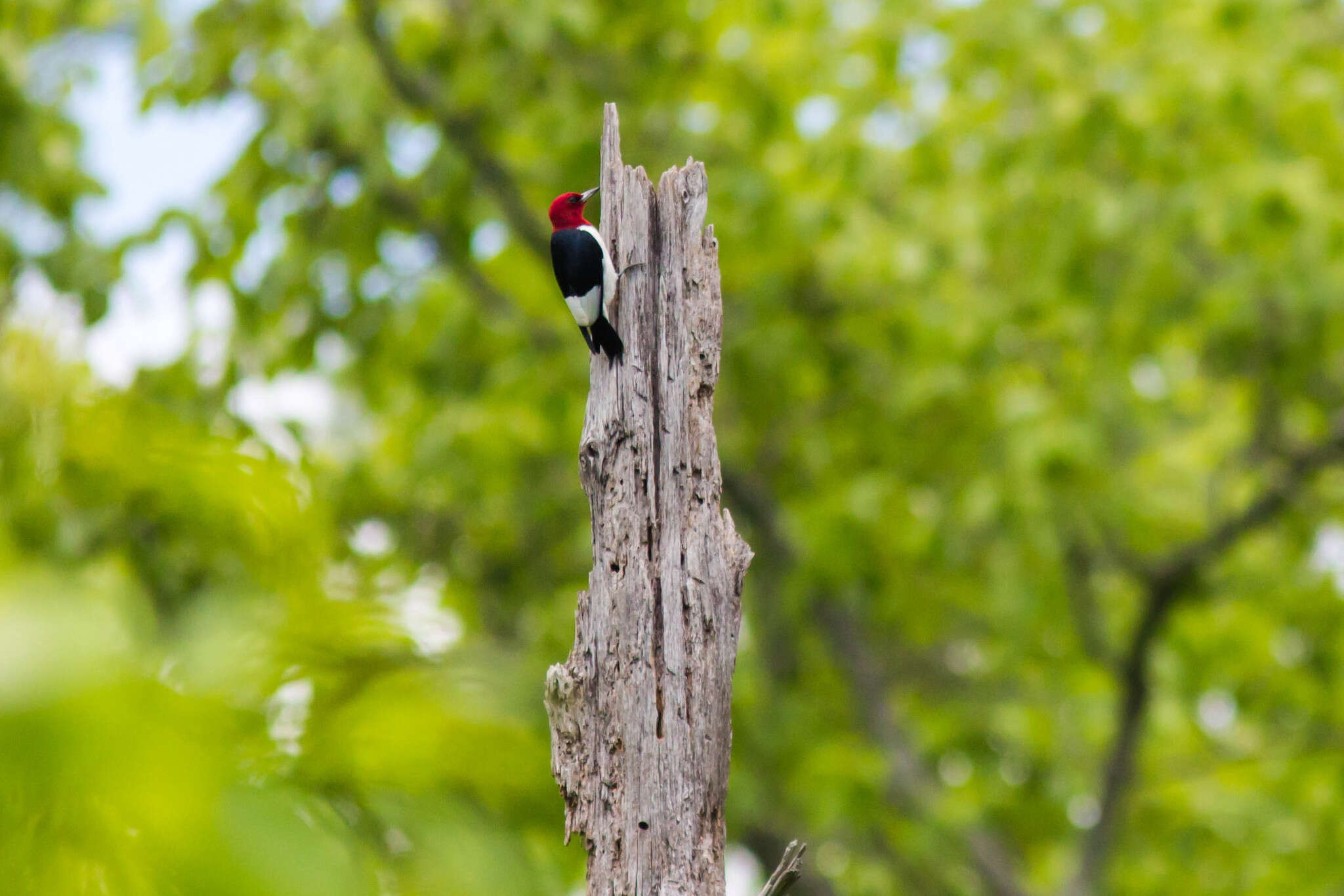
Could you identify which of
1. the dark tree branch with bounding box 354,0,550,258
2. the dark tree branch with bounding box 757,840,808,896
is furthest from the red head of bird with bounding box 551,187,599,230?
the dark tree branch with bounding box 354,0,550,258

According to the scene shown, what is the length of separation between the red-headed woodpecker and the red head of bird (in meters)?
0.85

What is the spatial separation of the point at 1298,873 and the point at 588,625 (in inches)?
335

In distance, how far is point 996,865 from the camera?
329 inches

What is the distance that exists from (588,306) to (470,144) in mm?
4940

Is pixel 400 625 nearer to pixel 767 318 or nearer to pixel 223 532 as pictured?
pixel 223 532

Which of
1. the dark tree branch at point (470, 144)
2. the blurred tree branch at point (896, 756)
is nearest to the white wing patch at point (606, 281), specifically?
the dark tree branch at point (470, 144)

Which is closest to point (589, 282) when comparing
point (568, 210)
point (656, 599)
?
point (656, 599)

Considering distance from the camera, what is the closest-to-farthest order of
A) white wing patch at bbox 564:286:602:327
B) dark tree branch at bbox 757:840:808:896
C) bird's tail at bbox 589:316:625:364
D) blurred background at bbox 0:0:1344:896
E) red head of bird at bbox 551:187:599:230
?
dark tree branch at bbox 757:840:808:896 < bird's tail at bbox 589:316:625:364 < white wing patch at bbox 564:286:602:327 < red head of bird at bbox 551:187:599:230 < blurred background at bbox 0:0:1344:896

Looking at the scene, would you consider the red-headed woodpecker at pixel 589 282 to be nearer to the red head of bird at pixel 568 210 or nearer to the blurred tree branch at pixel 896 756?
the red head of bird at pixel 568 210

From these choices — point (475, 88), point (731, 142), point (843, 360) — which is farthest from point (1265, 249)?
point (475, 88)

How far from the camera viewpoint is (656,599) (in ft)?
9.37

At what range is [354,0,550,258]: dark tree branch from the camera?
7.53m

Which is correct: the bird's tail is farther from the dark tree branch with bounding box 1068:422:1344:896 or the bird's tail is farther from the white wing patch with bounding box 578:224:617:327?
the dark tree branch with bounding box 1068:422:1344:896

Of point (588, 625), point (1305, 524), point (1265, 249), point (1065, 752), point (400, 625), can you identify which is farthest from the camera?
point (1065, 752)
